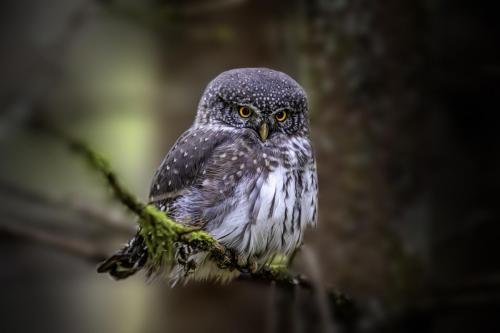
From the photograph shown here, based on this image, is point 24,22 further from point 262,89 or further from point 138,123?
point 262,89

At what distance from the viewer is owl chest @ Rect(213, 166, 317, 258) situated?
139 inches

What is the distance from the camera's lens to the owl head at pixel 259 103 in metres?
3.60

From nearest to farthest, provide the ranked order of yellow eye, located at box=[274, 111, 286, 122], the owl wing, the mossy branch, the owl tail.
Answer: the mossy branch < the owl tail < the owl wing < yellow eye, located at box=[274, 111, 286, 122]

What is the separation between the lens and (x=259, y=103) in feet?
11.9

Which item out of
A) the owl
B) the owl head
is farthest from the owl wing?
the owl head

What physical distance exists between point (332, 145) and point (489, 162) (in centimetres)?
126

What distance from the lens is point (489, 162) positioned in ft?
16.5

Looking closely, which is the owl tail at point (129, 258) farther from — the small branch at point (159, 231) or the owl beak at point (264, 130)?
the owl beak at point (264, 130)

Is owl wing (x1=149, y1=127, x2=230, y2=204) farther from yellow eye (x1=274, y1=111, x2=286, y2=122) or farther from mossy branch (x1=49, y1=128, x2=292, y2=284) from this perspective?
mossy branch (x1=49, y1=128, x2=292, y2=284)

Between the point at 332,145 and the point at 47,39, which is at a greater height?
the point at 47,39

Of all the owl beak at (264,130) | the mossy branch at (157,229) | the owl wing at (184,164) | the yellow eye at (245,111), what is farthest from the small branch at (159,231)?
the yellow eye at (245,111)

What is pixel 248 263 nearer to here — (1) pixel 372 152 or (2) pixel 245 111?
(2) pixel 245 111

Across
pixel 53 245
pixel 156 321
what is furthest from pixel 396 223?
pixel 156 321

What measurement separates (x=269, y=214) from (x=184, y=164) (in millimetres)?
549
